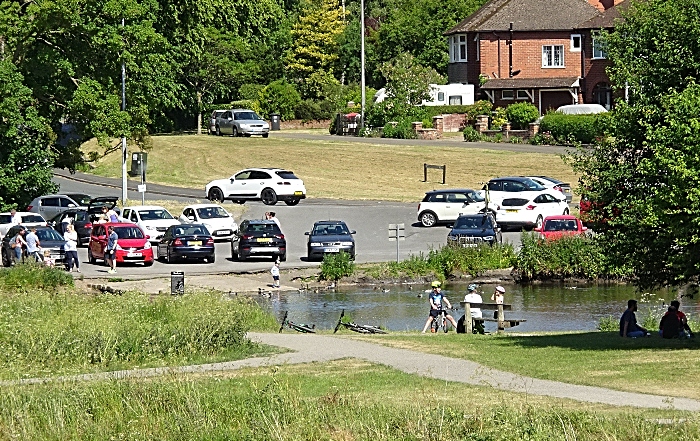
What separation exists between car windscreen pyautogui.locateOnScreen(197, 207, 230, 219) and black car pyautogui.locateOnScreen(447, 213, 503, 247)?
9120mm

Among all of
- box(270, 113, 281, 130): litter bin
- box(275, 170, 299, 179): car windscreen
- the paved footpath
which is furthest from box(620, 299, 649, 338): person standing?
box(270, 113, 281, 130): litter bin

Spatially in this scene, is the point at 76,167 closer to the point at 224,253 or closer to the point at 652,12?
the point at 224,253

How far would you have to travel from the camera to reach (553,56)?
271 ft

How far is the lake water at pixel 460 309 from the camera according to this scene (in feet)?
109

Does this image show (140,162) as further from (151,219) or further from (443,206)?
(443,206)

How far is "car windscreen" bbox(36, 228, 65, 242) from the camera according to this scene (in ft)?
140

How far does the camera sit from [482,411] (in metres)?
15.5

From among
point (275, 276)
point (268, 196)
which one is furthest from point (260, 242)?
point (268, 196)

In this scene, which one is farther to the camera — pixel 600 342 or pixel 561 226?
pixel 561 226

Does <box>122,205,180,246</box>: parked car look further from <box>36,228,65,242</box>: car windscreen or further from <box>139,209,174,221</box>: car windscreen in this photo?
<box>36,228,65,242</box>: car windscreen

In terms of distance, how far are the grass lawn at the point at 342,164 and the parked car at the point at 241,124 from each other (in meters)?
1.66

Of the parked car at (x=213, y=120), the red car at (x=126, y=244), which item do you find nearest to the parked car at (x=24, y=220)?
the red car at (x=126, y=244)

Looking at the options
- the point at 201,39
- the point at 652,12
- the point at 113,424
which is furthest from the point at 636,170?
the point at 201,39

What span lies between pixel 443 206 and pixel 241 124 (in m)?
27.8
